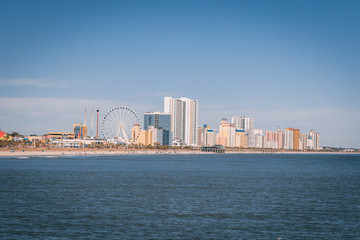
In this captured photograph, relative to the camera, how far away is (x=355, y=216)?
132 feet

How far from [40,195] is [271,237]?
98.1 feet

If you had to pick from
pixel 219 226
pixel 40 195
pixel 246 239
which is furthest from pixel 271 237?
pixel 40 195

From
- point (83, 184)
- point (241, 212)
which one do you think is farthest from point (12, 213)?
point (83, 184)

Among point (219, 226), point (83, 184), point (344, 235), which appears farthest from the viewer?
point (83, 184)

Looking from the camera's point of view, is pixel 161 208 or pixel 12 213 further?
pixel 161 208

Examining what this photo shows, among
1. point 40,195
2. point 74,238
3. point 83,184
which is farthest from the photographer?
point 83,184

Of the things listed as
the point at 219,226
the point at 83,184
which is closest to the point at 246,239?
the point at 219,226

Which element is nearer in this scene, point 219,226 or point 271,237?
point 271,237

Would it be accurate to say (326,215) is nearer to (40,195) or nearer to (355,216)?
(355,216)

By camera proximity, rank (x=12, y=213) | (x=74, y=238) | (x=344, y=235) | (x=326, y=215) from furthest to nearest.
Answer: (x=326, y=215) < (x=12, y=213) < (x=344, y=235) < (x=74, y=238)

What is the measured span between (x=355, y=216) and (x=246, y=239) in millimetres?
15234

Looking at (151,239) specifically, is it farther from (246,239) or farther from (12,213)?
(12,213)

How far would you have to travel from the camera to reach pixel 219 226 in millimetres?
34438

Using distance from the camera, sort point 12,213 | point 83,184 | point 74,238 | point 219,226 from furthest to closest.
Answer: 1. point 83,184
2. point 12,213
3. point 219,226
4. point 74,238
